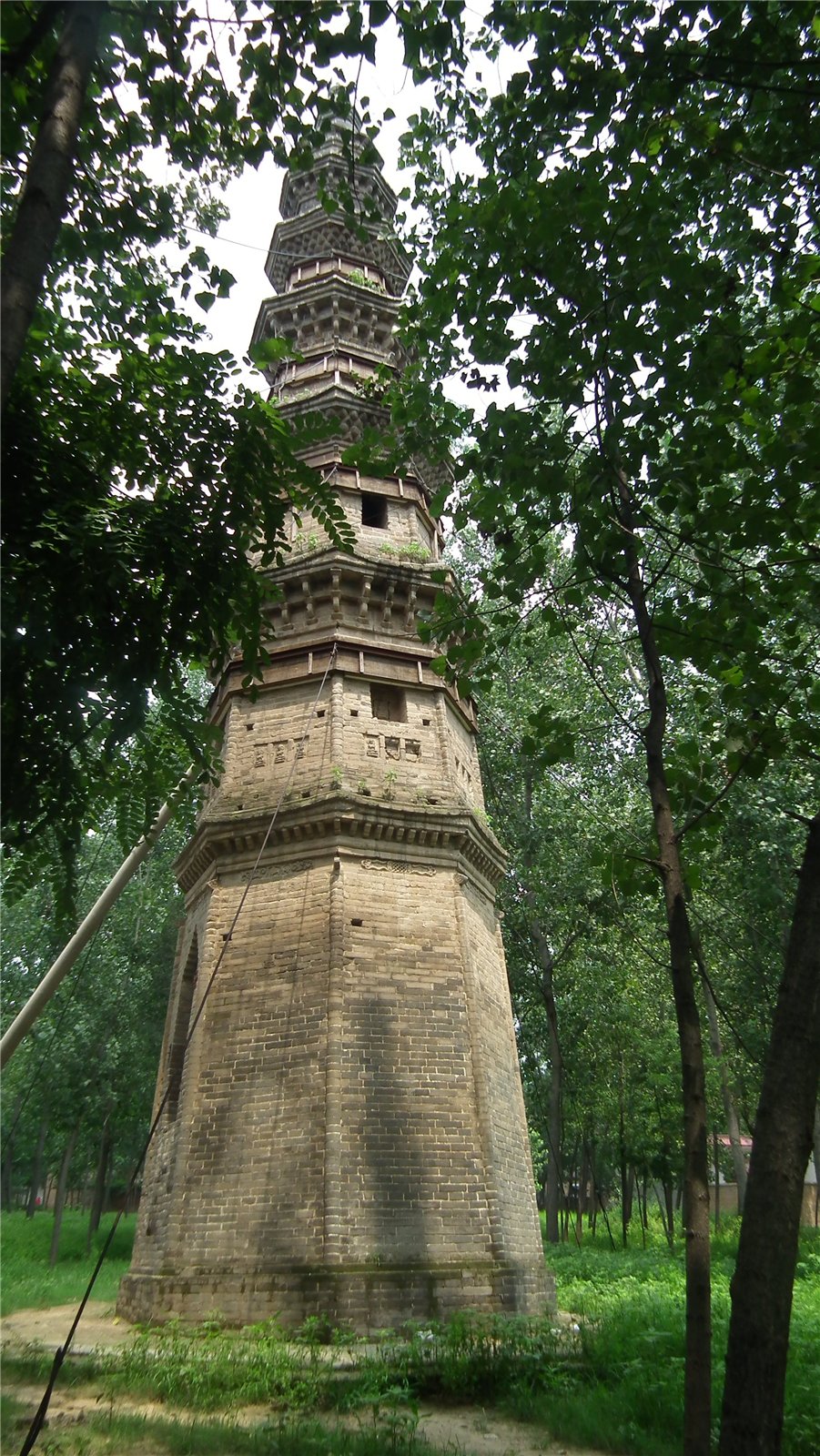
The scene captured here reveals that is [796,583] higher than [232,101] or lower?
lower

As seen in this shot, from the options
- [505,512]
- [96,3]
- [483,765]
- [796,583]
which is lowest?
[796,583]

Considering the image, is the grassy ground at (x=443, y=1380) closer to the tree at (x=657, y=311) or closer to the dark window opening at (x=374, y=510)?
the tree at (x=657, y=311)

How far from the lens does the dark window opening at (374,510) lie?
15023 mm

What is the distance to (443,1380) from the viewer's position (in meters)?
7.77

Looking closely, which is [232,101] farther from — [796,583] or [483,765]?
[483,765]

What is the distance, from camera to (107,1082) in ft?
79.6

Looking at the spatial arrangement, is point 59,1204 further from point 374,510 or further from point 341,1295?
point 374,510

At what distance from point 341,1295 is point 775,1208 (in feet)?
19.6

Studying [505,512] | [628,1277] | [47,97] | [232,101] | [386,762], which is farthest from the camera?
[628,1277]

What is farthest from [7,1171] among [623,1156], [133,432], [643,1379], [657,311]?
[657,311]

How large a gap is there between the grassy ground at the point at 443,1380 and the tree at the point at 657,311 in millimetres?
4229

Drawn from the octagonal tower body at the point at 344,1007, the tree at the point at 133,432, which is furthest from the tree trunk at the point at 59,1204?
the tree at the point at 133,432

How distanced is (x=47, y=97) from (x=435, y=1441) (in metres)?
8.57

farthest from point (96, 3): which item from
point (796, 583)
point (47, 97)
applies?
point (796, 583)
